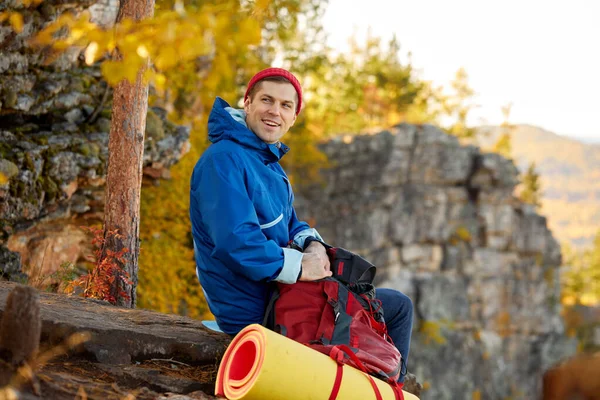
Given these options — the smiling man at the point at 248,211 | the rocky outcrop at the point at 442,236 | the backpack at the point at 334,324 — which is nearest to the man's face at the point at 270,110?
the smiling man at the point at 248,211

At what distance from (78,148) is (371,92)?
30.3 metres

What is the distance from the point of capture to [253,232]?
134 inches

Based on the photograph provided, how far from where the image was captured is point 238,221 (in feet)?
11.1

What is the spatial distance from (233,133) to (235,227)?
59 centimetres

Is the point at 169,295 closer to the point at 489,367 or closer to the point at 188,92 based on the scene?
the point at 188,92

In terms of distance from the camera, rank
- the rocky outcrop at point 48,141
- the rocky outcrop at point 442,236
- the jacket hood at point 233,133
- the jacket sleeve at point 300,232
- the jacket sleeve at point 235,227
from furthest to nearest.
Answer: the rocky outcrop at point 442,236 → the rocky outcrop at point 48,141 → the jacket sleeve at point 300,232 → the jacket hood at point 233,133 → the jacket sleeve at point 235,227

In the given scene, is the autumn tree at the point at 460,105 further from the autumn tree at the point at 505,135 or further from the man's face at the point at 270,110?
the man's face at the point at 270,110

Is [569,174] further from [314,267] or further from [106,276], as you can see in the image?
[314,267]

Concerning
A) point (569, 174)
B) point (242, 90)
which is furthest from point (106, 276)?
point (569, 174)

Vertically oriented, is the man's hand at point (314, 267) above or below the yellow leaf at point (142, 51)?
below

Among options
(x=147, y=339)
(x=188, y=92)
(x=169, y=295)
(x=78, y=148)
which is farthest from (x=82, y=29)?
(x=188, y=92)

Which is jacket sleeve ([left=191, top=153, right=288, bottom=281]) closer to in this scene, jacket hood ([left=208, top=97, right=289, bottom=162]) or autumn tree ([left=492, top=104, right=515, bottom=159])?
jacket hood ([left=208, top=97, right=289, bottom=162])

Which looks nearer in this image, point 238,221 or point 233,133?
point 238,221

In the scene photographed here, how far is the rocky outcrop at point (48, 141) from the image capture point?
6512 mm
